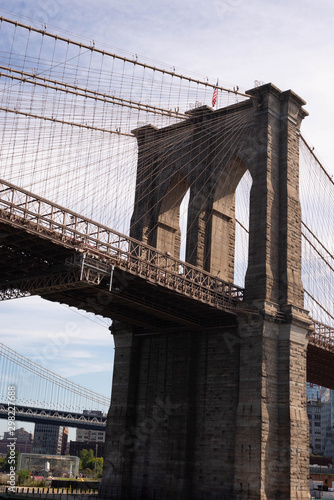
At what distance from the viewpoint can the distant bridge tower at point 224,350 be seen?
39250 millimetres

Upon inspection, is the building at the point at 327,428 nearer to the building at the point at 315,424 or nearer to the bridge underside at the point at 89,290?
the building at the point at 315,424

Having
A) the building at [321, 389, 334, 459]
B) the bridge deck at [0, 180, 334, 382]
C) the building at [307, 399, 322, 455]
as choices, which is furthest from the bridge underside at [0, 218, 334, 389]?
the building at [307, 399, 322, 455]

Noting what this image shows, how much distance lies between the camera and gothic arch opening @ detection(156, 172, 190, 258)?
164ft

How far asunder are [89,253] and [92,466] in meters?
111

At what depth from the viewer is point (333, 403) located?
165 m

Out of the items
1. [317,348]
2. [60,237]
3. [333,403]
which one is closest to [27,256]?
[60,237]

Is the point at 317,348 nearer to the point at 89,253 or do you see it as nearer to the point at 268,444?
the point at 268,444

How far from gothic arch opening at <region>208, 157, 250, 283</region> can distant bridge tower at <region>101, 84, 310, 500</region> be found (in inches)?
4.1

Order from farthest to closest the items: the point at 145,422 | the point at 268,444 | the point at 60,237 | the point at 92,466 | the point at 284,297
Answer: the point at 92,466
the point at 145,422
the point at 284,297
the point at 268,444
the point at 60,237

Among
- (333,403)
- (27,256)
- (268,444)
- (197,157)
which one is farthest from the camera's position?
(333,403)

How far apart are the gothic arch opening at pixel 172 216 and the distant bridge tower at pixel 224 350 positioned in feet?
0.39

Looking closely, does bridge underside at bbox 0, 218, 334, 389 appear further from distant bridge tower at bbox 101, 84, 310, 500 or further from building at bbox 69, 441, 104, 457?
building at bbox 69, 441, 104, 457

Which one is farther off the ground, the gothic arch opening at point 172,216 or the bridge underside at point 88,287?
the gothic arch opening at point 172,216

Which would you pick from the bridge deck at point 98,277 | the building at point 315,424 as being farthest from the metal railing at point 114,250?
the building at point 315,424
